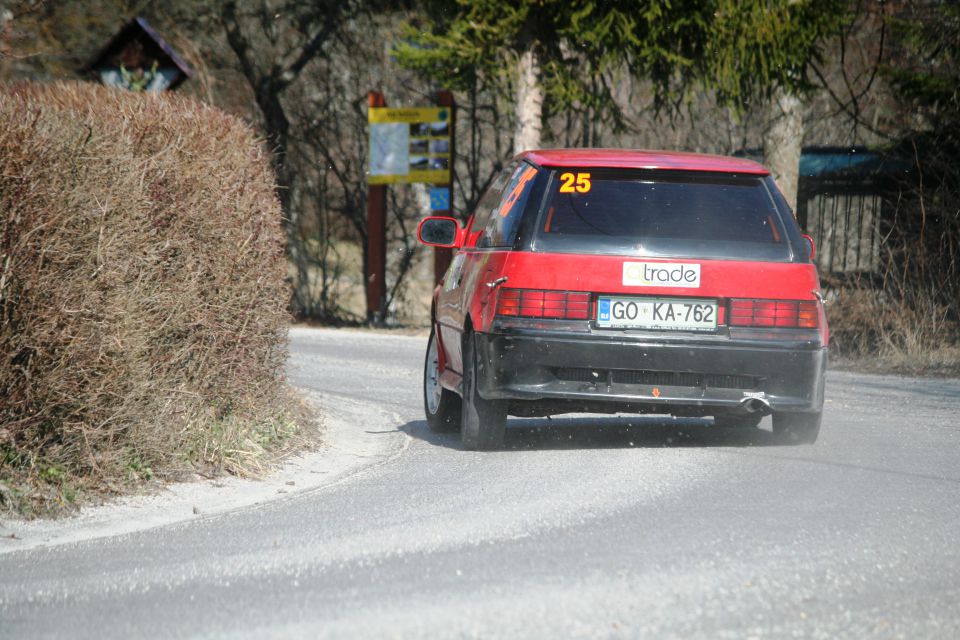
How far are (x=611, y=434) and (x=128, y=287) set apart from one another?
3.82 meters

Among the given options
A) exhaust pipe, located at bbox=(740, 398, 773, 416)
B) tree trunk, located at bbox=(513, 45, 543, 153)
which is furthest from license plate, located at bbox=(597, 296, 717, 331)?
tree trunk, located at bbox=(513, 45, 543, 153)

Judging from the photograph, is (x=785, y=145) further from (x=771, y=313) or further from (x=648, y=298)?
(x=648, y=298)

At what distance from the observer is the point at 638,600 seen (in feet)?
15.6

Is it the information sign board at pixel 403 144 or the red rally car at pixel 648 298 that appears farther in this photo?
the information sign board at pixel 403 144

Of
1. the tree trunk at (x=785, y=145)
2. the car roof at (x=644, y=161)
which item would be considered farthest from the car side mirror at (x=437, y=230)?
the tree trunk at (x=785, y=145)

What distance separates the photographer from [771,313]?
316 inches

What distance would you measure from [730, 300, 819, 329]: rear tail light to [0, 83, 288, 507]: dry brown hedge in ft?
9.27

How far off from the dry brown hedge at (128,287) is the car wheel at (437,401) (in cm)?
137

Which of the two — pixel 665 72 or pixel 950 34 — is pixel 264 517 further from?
pixel 665 72

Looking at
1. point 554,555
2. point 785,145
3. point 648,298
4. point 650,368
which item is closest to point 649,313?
point 648,298

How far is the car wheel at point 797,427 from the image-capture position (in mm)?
8617

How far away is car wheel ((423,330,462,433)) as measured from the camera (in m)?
9.68

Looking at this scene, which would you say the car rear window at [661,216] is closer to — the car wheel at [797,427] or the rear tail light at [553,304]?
the rear tail light at [553,304]

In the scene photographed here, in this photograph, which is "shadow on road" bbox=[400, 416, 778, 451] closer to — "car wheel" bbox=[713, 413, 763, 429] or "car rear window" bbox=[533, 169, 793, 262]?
"car wheel" bbox=[713, 413, 763, 429]
